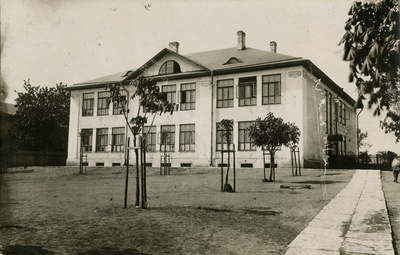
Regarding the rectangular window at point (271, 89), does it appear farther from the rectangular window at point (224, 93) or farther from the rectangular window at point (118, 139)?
the rectangular window at point (118, 139)

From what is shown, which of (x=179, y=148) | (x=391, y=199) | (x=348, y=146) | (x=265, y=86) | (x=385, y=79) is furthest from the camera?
(x=348, y=146)

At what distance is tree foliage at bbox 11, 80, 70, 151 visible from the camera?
38.5 m

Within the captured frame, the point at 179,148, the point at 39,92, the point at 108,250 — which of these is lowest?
the point at 108,250

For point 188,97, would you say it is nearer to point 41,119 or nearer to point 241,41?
point 241,41

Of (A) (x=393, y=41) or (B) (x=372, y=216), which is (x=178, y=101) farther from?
(A) (x=393, y=41)

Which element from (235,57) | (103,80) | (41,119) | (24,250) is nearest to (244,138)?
(235,57)

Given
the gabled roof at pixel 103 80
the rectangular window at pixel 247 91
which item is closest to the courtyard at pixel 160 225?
the rectangular window at pixel 247 91

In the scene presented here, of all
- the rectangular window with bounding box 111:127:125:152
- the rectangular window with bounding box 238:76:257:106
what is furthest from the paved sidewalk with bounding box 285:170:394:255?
the rectangular window with bounding box 111:127:125:152

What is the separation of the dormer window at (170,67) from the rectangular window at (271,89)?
7.70 meters

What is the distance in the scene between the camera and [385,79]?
12.7 feet

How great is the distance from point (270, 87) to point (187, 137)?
778 cm

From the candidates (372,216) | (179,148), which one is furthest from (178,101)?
(372,216)

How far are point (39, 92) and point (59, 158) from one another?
11.3 metres

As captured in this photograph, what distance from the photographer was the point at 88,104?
34.0 meters
